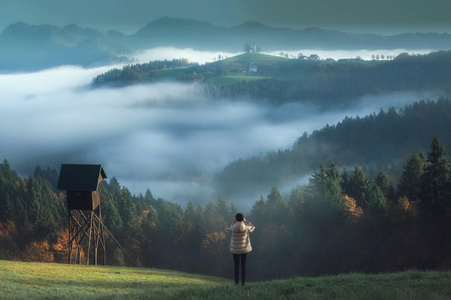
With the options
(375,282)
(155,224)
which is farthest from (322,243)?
(375,282)

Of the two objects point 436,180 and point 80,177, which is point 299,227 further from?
point 80,177

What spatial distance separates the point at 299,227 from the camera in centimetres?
6581

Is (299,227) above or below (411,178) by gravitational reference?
below

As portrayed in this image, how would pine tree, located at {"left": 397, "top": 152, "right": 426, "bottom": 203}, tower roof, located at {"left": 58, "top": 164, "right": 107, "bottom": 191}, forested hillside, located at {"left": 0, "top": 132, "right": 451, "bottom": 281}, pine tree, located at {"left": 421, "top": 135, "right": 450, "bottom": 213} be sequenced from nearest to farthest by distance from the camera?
1. pine tree, located at {"left": 421, "top": 135, "right": 450, "bottom": 213}
2. forested hillside, located at {"left": 0, "top": 132, "right": 451, "bottom": 281}
3. tower roof, located at {"left": 58, "top": 164, "right": 107, "bottom": 191}
4. pine tree, located at {"left": 397, "top": 152, "right": 426, "bottom": 203}

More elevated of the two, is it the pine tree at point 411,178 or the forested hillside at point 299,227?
the pine tree at point 411,178

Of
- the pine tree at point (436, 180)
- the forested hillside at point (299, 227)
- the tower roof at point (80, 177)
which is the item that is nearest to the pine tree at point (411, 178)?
the forested hillside at point (299, 227)

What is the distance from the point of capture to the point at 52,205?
265 ft

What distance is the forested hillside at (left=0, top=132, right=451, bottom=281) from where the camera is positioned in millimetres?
42438

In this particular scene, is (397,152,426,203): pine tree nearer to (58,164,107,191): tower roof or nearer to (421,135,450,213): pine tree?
(421,135,450,213): pine tree

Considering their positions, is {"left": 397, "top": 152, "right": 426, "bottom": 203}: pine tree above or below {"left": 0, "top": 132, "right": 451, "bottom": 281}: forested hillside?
above

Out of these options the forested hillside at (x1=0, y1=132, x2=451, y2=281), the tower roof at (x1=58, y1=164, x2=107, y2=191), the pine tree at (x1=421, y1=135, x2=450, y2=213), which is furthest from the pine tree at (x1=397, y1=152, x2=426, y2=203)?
the tower roof at (x1=58, y1=164, x2=107, y2=191)

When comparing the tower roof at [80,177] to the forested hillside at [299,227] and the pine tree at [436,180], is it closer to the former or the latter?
the forested hillside at [299,227]

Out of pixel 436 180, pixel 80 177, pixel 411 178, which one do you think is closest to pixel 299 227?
pixel 411 178

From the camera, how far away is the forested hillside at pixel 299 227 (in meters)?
42.4
